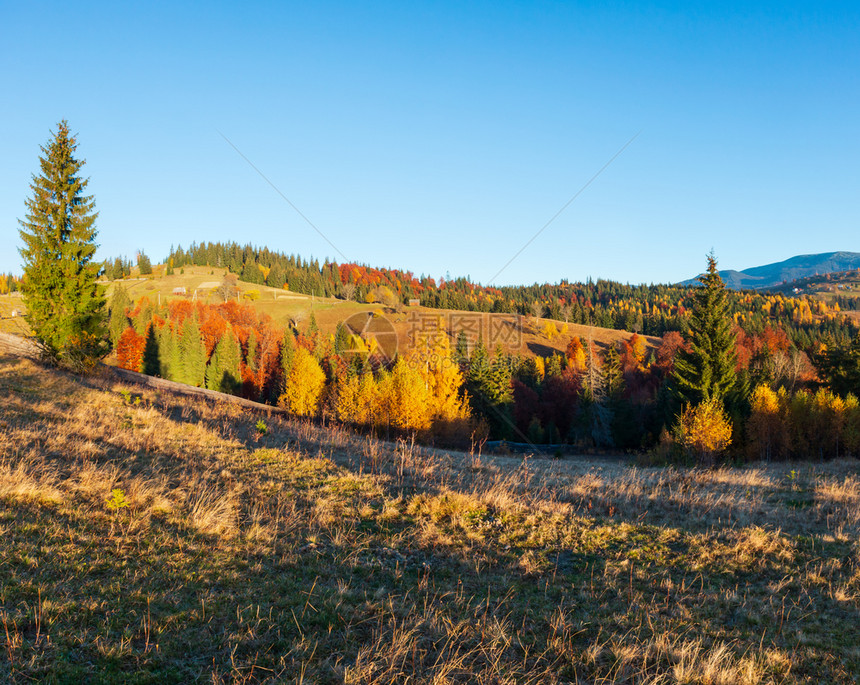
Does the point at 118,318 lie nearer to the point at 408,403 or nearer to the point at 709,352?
the point at 408,403

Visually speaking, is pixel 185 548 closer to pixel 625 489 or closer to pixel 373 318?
pixel 625 489

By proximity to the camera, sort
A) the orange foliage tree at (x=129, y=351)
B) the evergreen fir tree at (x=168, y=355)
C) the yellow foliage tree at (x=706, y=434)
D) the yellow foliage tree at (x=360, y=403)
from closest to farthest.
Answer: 1. the yellow foliage tree at (x=706, y=434)
2. the yellow foliage tree at (x=360, y=403)
3. the evergreen fir tree at (x=168, y=355)
4. the orange foliage tree at (x=129, y=351)

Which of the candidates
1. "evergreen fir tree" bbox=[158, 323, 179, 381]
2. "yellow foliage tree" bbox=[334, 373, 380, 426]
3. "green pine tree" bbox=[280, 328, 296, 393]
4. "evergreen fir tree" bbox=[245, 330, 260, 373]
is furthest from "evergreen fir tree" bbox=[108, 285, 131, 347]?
"yellow foliage tree" bbox=[334, 373, 380, 426]

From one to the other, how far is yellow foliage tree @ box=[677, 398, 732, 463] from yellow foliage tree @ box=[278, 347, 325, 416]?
39.3 meters

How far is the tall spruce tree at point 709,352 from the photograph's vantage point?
40625 mm

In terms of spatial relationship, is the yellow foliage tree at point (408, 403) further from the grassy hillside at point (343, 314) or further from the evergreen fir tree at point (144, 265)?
the evergreen fir tree at point (144, 265)

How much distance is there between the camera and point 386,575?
5.98 metres

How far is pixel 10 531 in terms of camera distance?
5.59 meters

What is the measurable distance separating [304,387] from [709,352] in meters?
44.2

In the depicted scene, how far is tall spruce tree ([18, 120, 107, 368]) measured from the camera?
2522 centimetres

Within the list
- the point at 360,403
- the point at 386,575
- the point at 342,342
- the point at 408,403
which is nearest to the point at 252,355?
the point at 342,342

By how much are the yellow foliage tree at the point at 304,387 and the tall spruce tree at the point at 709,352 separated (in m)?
40.4

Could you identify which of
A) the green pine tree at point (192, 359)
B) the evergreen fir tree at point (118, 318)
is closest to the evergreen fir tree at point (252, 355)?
the green pine tree at point (192, 359)

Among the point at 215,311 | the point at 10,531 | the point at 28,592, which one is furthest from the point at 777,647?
the point at 215,311
